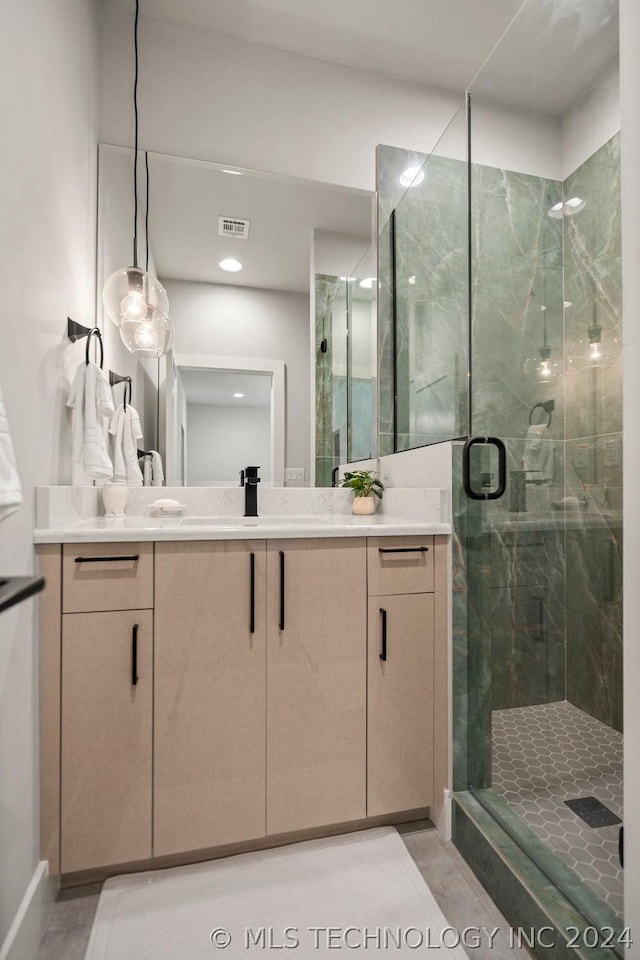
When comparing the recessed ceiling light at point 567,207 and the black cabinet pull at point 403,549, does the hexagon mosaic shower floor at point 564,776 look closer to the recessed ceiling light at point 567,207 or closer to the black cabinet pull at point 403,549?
the black cabinet pull at point 403,549

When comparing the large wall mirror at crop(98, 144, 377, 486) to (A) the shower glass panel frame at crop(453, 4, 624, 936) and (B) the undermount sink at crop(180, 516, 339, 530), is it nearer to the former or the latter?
(B) the undermount sink at crop(180, 516, 339, 530)

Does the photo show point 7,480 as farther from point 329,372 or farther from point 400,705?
point 329,372

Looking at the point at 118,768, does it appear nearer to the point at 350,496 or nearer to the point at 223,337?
the point at 350,496

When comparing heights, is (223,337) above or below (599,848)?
above

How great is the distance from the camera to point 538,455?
163cm

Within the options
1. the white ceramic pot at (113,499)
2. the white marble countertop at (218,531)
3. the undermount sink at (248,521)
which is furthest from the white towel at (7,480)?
the white ceramic pot at (113,499)

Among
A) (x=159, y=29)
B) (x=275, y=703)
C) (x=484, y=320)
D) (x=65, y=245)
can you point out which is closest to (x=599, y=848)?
(x=275, y=703)

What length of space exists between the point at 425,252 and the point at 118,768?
7.06 ft

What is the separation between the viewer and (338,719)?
1.41 metres

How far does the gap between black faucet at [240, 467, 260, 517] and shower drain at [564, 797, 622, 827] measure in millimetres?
1402

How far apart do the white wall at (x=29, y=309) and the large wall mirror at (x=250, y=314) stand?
386 mm

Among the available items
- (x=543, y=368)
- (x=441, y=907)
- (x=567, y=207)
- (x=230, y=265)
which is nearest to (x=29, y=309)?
(x=230, y=265)

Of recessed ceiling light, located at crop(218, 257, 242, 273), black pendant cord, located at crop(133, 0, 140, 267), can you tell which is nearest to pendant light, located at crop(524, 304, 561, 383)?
Answer: recessed ceiling light, located at crop(218, 257, 242, 273)

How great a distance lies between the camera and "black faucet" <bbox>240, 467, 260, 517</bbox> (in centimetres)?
192
